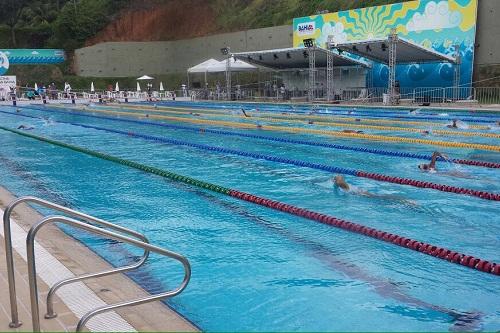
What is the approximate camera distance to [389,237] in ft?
14.7

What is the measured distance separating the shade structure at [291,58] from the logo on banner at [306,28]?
2.30 metres

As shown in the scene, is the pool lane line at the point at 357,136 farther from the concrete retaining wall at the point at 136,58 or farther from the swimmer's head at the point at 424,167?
the concrete retaining wall at the point at 136,58

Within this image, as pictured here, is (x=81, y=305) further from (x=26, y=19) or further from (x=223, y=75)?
(x=26, y=19)

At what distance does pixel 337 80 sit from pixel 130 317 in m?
23.8

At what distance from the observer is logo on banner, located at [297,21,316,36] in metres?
27.6

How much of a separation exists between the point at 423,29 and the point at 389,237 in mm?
19943

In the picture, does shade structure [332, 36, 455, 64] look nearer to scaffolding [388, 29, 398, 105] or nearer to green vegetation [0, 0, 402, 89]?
scaffolding [388, 29, 398, 105]

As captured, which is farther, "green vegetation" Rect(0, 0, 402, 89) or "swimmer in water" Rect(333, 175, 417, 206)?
"green vegetation" Rect(0, 0, 402, 89)

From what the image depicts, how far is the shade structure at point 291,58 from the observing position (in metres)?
23.2

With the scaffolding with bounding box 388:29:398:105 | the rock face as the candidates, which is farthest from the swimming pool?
the rock face

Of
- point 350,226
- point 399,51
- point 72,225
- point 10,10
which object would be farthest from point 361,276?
point 10,10

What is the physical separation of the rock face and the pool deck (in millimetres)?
41994

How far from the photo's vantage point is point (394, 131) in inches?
495

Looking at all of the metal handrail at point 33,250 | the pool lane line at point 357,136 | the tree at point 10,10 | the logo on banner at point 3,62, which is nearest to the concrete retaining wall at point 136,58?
the logo on banner at point 3,62
